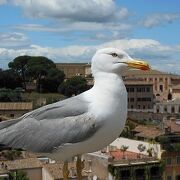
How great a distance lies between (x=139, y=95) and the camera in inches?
1464

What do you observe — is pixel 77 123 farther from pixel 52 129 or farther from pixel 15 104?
pixel 15 104

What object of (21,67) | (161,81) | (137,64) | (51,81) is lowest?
(137,64)

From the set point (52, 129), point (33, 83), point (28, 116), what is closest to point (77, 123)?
point (52, 129)

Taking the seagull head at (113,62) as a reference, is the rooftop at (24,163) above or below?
below

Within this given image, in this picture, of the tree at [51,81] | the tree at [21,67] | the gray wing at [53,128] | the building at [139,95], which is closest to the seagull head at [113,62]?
the gray wing at [53,128]

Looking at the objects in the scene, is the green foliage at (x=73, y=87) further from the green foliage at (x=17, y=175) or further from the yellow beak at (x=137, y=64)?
the yellow beak at (x=137, y=64)

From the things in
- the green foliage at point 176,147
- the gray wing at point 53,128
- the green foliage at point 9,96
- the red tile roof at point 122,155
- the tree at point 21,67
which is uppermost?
the tree at point 21,67

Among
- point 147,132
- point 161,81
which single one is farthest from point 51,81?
point 147,132

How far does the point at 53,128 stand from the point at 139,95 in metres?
35.2

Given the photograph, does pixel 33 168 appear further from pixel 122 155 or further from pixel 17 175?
pixel 122 155

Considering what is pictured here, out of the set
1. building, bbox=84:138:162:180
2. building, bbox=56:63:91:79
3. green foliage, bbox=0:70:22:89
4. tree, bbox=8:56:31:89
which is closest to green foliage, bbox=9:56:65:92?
tree, bbox=8:56:31:89

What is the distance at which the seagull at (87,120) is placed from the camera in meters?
2.07

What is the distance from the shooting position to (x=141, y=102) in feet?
123

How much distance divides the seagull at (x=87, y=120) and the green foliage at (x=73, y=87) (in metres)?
30.3
